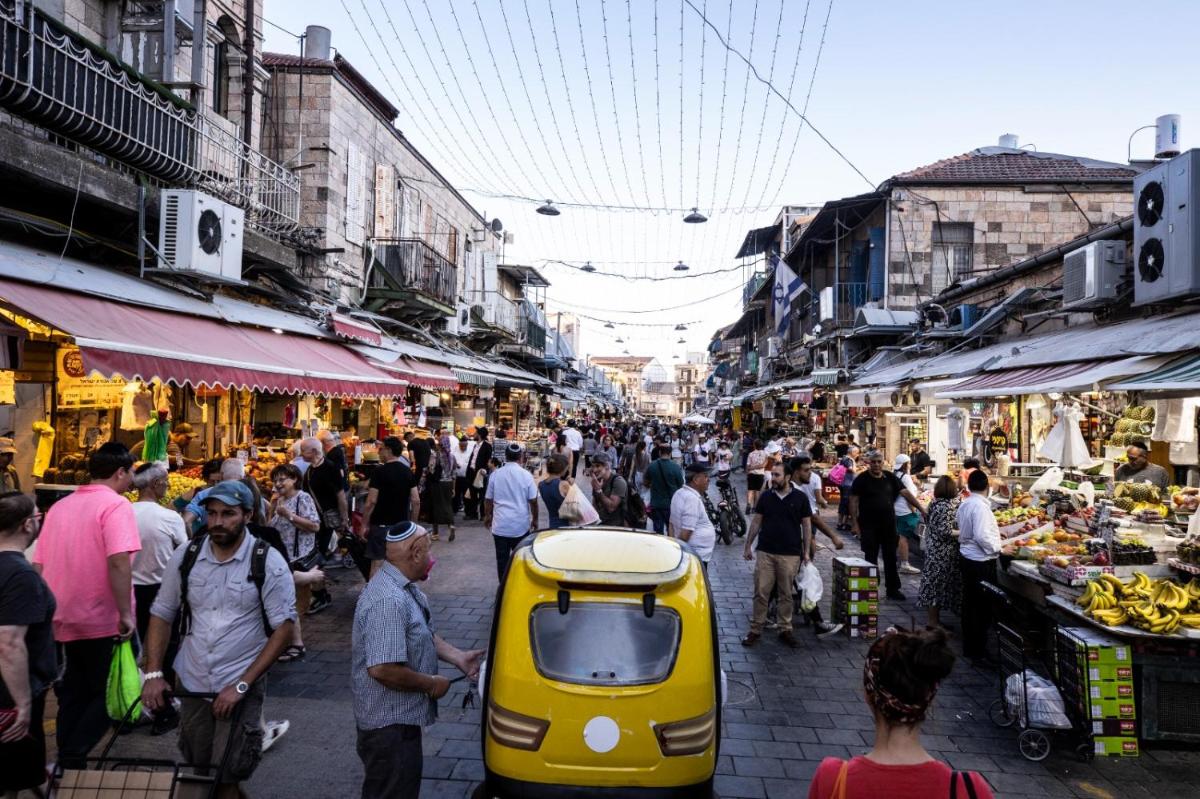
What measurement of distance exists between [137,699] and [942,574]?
7.04m

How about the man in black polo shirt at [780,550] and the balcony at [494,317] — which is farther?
the balcony at [494,317]

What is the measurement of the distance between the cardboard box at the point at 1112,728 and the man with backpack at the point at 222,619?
517 centimetres

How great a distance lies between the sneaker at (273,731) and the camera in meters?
4.58

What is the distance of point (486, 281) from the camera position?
94.0ft

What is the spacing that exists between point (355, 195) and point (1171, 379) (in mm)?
14677

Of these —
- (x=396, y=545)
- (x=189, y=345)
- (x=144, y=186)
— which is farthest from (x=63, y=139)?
(x=396, y=545)

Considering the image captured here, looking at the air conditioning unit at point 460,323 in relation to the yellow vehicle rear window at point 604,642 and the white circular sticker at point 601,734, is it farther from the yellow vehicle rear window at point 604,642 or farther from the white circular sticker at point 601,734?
the white circular sticker at point 601,734

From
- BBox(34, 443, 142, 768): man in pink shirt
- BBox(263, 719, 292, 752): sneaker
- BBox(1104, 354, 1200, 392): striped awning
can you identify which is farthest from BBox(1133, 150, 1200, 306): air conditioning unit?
BBox(34, 443, 142, 768): man in pink shirt

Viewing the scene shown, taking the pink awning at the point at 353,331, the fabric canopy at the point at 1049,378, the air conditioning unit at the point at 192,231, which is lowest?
the fabric canopy at the point at 1049,378

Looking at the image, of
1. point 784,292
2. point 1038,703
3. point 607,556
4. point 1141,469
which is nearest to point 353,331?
point 607,556

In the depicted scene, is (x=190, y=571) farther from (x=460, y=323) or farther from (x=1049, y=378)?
(x=460, y=323)

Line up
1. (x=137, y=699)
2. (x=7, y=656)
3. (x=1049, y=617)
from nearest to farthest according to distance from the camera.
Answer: (x=7, y=656), (x=137, y=699), (x=1049, y=617)

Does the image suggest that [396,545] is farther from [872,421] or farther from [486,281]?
[486,281]

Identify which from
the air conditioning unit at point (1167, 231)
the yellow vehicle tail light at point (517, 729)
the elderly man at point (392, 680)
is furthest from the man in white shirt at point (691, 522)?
the air conditioning unit at point (1167, 231)
